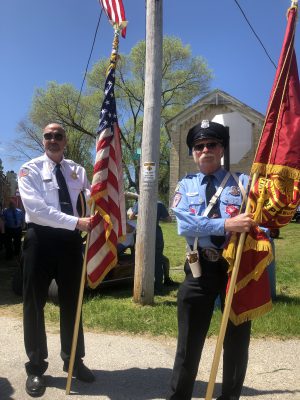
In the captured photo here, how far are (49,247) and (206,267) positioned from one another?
4.72 feet

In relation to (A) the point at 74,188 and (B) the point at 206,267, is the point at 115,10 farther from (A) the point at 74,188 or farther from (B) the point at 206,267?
(B) the point at 206,267

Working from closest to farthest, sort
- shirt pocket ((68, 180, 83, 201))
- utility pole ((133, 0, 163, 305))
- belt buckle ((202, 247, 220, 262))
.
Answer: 1. belt buckle ((202, 247, 220, 262))
2. shirt pocket ((68, 180, 83, 201))
3. utility pole ((133, 0, 163, 305))

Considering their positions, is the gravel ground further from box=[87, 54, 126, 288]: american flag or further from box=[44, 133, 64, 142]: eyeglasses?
box=[44, 133, 64, 142]: eyeglasses

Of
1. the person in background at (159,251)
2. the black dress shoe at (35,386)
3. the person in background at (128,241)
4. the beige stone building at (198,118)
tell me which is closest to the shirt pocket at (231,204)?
the black dress shoe at (35,386)

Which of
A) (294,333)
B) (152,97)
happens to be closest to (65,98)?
(152,97)

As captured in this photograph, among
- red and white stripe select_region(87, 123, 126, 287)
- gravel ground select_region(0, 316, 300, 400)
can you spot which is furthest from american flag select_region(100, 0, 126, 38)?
gravel ground select_region(0, 316, 300, 400)

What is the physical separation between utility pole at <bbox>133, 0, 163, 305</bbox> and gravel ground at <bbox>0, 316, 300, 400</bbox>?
147cm

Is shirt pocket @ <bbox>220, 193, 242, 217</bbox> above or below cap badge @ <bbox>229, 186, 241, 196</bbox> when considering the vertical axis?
below

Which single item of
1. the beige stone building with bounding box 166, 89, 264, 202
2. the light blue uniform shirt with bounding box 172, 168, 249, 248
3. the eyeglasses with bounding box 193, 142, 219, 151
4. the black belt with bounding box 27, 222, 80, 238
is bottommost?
the black belt with bounding box 27, 222, 80, 238

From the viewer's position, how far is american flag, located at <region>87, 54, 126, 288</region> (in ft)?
12.3

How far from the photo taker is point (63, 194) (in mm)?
3695

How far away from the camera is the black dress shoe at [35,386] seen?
3389 mm

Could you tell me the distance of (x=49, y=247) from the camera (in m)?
3.58

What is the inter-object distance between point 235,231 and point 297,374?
2052 millimetres
